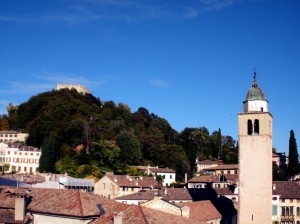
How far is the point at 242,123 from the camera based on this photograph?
130ft

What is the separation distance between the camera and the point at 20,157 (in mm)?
100500

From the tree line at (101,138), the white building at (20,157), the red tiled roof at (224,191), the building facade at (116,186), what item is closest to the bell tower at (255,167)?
the red tiled roof at (224,191)

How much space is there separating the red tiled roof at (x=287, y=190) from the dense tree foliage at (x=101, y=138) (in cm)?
2912

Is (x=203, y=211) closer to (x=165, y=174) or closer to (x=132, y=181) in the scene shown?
(x=132, y=181)

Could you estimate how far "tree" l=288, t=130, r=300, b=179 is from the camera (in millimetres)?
86244

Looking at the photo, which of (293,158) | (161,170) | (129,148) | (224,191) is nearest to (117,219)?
(224,191)

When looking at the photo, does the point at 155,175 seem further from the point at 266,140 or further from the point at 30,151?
the point at 266,140

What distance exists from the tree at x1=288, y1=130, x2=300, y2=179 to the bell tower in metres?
49.2

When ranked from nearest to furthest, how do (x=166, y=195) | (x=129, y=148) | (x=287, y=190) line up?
(x=166, y=195) → (x=287, y=190) → (x=129, y=148)

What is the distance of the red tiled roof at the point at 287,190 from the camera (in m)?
60.4

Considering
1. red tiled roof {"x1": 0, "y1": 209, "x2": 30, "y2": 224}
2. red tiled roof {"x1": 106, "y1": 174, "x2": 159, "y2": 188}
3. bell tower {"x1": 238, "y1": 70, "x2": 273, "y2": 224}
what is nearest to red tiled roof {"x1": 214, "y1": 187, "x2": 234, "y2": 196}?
red tiled roof {"x1": 106, "y1": 174, "x2": 159, "y2": 188}

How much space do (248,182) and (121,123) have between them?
62.2 m

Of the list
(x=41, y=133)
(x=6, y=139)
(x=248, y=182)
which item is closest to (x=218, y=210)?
(x=248, y=182)

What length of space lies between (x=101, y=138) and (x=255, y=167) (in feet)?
185
